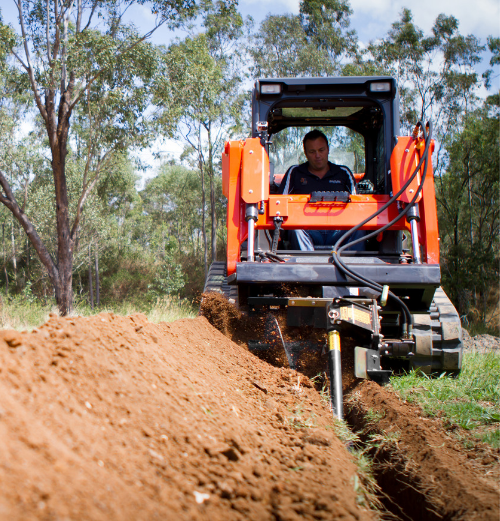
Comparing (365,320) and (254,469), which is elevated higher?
(365,320)

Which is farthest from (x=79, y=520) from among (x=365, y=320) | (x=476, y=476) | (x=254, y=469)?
(x=365, y=320)

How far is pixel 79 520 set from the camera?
4.12 ft

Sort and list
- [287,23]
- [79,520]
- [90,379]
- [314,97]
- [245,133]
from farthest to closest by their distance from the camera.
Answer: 1. [287,23]
2. [245,133]
3. [314,97]
4. [90,379]
5. [79,520]

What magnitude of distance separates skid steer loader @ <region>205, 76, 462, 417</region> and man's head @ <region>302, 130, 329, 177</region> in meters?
0.32

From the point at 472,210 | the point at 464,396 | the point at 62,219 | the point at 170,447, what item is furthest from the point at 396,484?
the point at 472,210

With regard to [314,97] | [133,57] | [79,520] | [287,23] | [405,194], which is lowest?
[79,520]

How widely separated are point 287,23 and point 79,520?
28.9 m

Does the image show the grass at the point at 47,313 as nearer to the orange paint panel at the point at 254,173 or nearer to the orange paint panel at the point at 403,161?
the orange paint panel at the point at 254,173

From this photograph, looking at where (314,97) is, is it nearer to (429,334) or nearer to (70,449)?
(429,334)

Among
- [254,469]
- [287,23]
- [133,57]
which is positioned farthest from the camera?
[287,23]

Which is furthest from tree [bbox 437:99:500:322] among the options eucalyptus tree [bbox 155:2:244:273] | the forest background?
eucalyptus tree [bbox 155:2:244:273]

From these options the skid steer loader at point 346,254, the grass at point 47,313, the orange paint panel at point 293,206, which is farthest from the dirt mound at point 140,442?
the grass at point 47,313

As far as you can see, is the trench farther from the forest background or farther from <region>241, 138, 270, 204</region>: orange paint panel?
the forest background

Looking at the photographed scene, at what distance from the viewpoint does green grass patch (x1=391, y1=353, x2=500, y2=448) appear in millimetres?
2908
